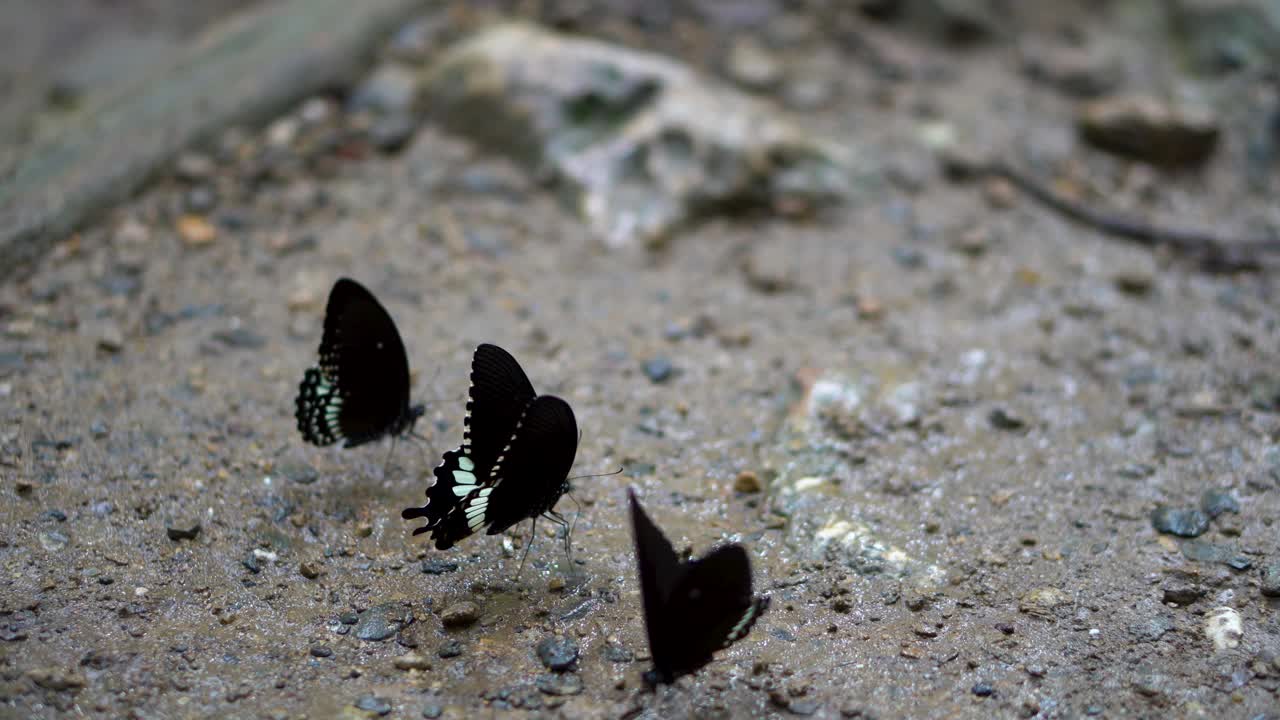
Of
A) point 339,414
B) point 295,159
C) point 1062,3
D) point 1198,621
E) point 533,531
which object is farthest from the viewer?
point 1062,3

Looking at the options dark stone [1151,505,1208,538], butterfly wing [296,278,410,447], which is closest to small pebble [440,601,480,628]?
butterfly wing [296,278,410,447]

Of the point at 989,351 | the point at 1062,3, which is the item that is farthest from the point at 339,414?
the point at 1062,3

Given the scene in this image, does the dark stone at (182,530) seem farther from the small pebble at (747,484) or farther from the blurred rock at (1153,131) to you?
the blurred rock at (1153,131)

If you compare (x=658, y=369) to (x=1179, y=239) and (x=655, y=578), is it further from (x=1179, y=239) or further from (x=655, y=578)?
(x=1179, y=239)

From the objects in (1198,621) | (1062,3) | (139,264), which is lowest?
(139,264)

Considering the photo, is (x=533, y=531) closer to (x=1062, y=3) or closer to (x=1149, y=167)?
(x=1149, y=167)

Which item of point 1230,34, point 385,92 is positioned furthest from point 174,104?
point 1230,34
